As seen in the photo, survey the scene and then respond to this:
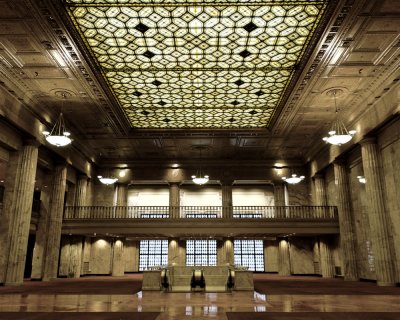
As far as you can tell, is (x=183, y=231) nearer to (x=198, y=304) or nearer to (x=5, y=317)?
(x=198, y=304)

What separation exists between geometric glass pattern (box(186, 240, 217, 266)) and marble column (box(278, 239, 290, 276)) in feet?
14.0

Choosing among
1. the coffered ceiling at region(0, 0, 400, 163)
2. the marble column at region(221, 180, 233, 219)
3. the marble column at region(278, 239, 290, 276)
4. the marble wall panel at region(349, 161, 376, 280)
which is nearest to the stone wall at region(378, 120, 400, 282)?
the coffered ceiling at region(0, 0, 400, 163)

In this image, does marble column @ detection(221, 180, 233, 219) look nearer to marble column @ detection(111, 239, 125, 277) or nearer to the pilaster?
the pilaster

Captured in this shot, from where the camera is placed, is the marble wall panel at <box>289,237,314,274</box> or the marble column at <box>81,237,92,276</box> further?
the marble wall panel at <box>289,237,314,274</box>

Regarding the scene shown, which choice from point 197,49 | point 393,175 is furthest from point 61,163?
point 393,175

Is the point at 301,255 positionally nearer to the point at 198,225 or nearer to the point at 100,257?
the point at 198,225

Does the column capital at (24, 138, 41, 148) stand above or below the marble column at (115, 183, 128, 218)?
above

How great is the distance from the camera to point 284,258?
18812mm

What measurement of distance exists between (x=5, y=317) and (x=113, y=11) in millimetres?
6322

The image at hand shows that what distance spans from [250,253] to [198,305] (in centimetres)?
1555

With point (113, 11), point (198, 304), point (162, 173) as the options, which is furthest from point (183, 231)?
point (113, 11)

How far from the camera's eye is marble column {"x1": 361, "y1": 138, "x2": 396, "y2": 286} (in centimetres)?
1120

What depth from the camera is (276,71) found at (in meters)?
10.8

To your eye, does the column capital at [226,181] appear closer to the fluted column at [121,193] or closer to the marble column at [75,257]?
the fluted column at [121,193]
